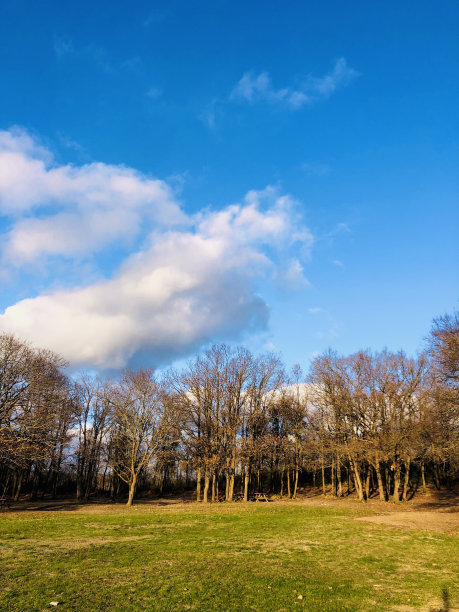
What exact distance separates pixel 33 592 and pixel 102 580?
6.29 feet

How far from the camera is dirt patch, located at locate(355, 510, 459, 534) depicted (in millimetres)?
22250

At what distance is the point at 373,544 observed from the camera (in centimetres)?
1722

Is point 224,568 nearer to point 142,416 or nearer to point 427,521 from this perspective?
point 427,521

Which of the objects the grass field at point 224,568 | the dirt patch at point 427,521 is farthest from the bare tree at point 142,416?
the dirt patch at point 427,521

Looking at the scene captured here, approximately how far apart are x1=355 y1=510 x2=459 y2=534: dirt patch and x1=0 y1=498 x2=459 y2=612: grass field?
1451mm

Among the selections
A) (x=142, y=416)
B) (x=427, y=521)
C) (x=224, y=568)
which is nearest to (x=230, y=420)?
(x=142, y=416)

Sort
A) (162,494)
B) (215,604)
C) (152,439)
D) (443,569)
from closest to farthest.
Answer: (215,604)
(443,569)
(152,439)
(162,494)

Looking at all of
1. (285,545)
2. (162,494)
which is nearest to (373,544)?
(285,545)

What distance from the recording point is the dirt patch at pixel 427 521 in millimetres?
22250

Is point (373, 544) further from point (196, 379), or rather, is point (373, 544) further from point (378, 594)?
point (196, 379)

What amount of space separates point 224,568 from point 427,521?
1938 centimetres

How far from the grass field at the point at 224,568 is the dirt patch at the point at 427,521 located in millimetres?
1451

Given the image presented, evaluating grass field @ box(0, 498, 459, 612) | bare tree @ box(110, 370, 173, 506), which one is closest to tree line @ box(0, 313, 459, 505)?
bare tree @ box(110, 370, 173, 506)

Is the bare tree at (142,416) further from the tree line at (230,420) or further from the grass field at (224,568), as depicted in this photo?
the grass field at (224,568)
